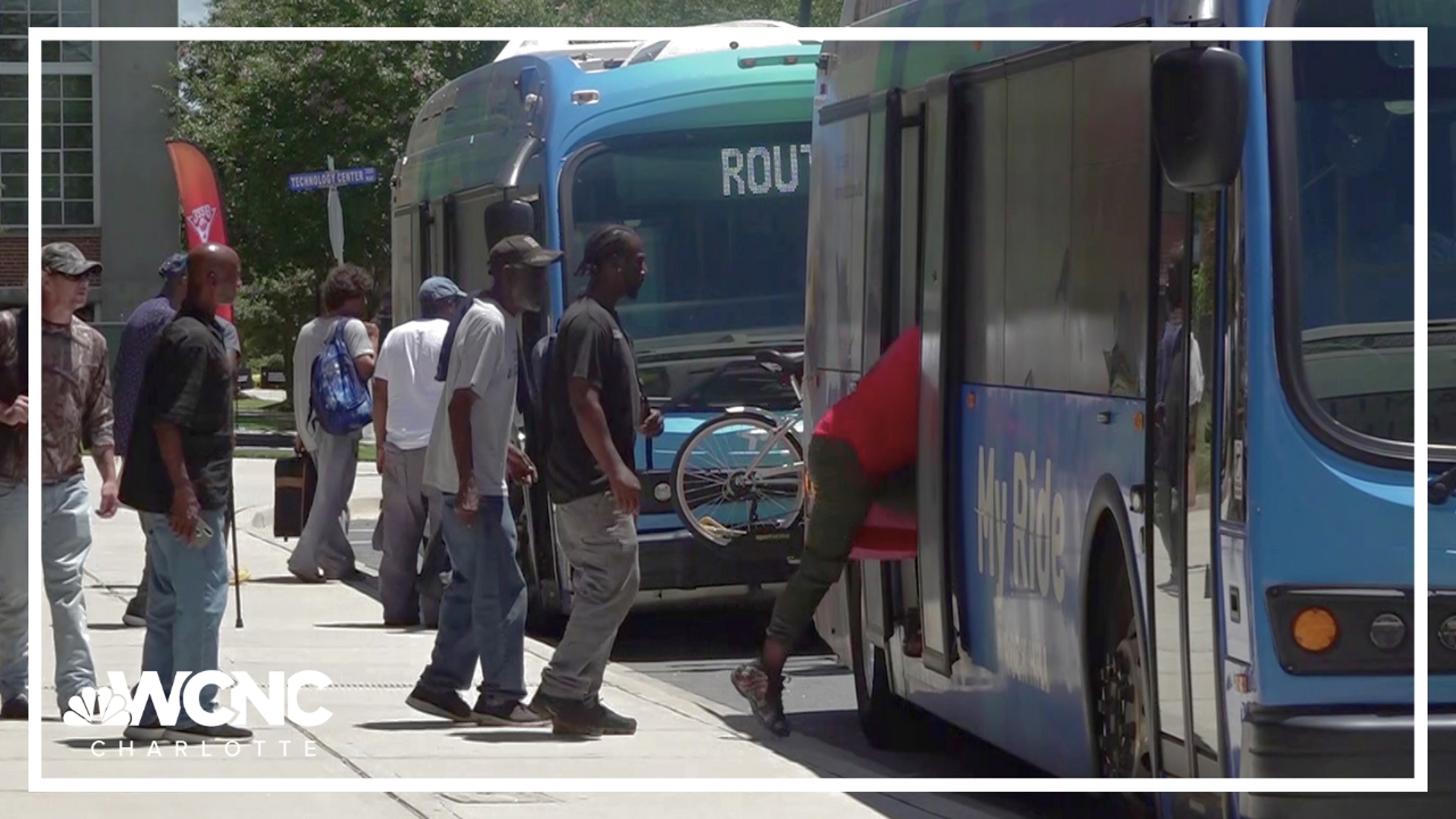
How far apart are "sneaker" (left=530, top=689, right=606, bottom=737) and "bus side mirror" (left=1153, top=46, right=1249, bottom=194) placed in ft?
12.5

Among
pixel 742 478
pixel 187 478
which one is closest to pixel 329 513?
pixel 742 478

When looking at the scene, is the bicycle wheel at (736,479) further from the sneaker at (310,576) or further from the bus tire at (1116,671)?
the bus tire at (1116,671)

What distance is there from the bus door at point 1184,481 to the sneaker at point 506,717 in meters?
3.47

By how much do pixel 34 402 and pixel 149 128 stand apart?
4561 millimetres

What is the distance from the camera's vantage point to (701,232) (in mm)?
12500

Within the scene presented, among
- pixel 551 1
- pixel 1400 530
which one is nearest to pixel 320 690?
pixel 1400 530

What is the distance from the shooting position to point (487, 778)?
812cm

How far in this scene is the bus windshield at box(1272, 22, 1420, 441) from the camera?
5.90 m

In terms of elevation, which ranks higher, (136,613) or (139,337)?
(139,337)

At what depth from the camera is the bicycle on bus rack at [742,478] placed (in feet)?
39.4

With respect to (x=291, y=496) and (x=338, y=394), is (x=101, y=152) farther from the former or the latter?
(x=291, y=496)

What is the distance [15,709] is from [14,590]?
47 cm

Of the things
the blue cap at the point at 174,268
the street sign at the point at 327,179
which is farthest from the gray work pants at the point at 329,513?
the blue cap at the point at 174,268

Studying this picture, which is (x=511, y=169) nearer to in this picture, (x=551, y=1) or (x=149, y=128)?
(x=149, y=128)
